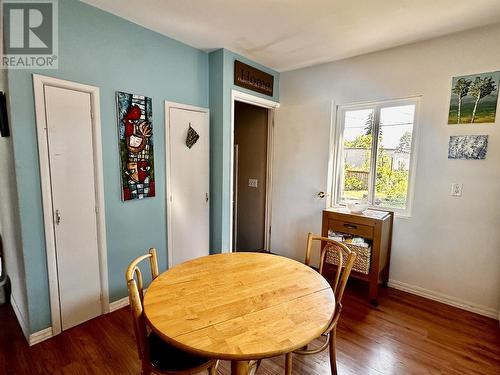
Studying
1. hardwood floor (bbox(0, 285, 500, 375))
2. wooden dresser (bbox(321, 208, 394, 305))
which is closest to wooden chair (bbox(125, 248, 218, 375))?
hardwood floor (bbox(0, 285, 500, 375))

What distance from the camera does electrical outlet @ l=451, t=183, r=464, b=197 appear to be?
2367mm

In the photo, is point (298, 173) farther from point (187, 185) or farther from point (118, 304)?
point (118, 304)

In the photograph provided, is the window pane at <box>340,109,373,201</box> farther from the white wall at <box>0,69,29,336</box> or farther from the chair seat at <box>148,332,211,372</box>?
the white wall at <box>0,69,29,336</box>

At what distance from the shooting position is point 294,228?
11.1 ft

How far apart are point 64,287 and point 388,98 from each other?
3442 mm

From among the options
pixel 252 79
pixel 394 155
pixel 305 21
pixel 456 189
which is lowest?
pixel 456 189

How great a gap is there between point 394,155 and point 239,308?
2.42 meters

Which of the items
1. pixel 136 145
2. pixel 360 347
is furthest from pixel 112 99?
pixel 360 347

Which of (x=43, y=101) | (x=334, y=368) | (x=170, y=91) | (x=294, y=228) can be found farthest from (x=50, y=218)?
(x=294, y=228)

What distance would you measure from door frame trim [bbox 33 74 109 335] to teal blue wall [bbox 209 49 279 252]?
116 centimetres

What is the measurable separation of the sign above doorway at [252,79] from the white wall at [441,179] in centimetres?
78

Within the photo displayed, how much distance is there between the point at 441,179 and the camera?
2.45m

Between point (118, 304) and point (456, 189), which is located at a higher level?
point (456, 189)

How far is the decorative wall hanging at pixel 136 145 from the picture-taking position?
2234 mm
